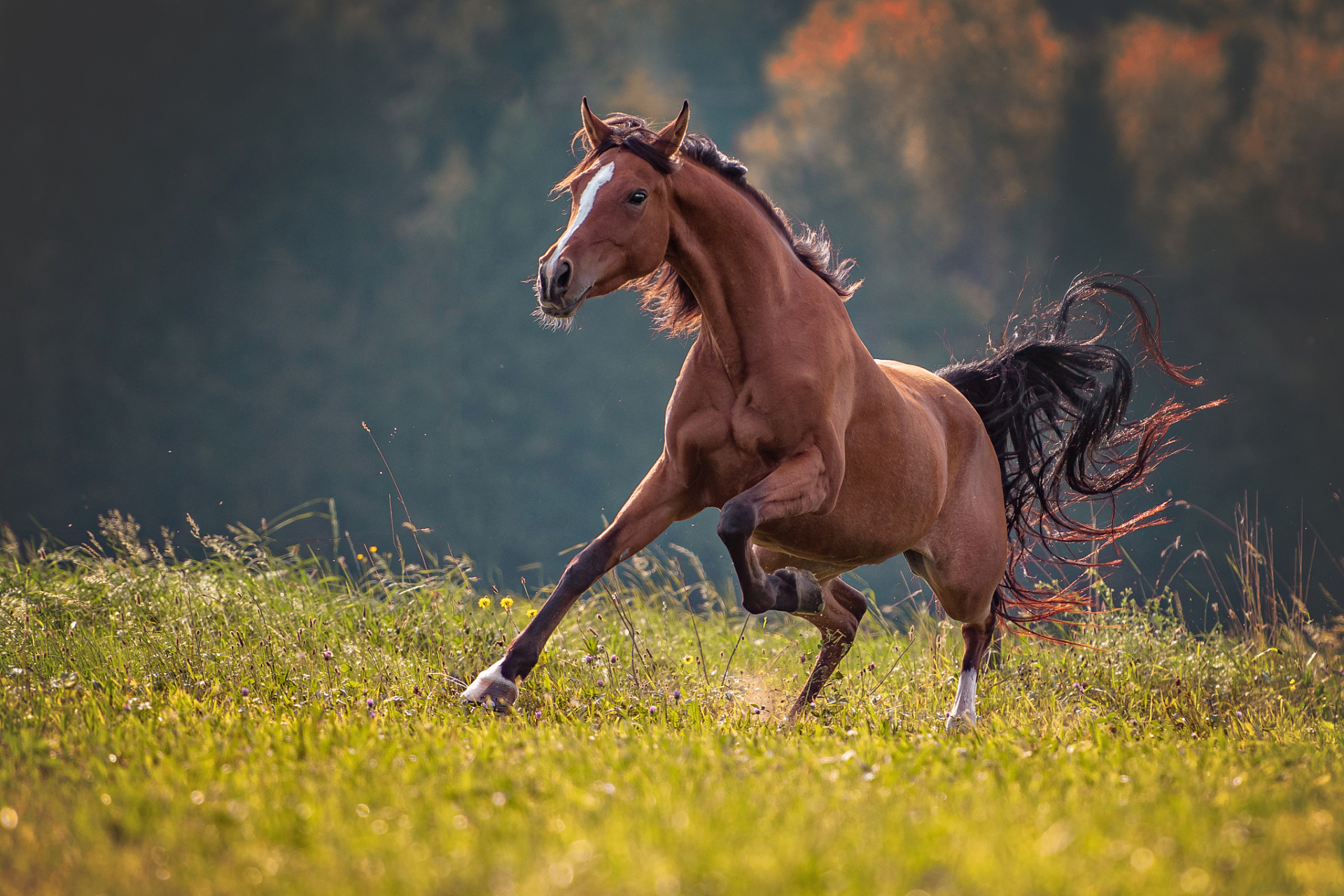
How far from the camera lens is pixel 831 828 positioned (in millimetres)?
2049

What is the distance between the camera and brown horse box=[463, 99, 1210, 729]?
3.55 m

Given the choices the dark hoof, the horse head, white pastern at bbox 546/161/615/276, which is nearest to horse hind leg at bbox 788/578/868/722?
the dark hoof

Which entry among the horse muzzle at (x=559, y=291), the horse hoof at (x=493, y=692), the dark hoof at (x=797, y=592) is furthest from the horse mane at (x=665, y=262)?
the horse hoof at (x=493, y=692)

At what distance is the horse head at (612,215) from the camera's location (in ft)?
11.2

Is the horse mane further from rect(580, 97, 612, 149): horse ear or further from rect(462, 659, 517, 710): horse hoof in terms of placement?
rect(462, 659, 517, 710): horse hoof

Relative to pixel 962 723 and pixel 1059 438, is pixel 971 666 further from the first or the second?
pixel 1059 438

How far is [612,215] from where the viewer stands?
349 centimetres

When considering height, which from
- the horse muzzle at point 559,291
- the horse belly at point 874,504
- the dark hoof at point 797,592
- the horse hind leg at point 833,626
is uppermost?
the horse muzzle at point 559,291

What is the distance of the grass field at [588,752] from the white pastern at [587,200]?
66.0 inches

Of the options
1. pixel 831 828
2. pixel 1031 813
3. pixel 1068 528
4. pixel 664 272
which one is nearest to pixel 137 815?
pixel 831 828

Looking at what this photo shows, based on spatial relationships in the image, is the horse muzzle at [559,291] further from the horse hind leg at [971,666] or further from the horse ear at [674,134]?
the horse hind leg at [971,666]

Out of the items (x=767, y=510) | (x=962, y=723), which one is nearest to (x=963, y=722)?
(x=962, y=723)

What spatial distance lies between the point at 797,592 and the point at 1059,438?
7.70ft

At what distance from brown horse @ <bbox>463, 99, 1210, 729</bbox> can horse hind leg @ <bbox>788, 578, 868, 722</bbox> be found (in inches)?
0.5
